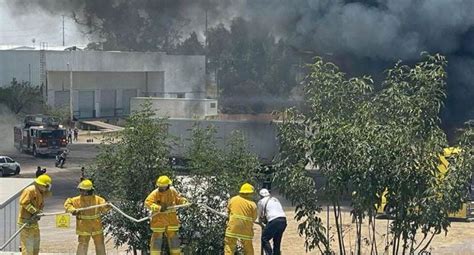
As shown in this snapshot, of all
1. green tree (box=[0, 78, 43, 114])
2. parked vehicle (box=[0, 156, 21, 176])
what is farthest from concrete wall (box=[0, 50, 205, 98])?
parked vehicle (box=[0, 156, 21, 176])

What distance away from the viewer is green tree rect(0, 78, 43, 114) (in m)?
77.6

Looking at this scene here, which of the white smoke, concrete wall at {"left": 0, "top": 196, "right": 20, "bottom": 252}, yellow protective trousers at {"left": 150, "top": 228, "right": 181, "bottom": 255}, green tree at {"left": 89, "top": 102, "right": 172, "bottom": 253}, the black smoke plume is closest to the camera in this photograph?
yellow protective trousers at {"left": 150, "top": 228, "right": 181, "bottom": 255}

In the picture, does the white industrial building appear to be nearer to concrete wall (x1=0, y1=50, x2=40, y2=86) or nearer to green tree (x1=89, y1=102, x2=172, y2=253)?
concrete wall (x1=0, y1=50, x2=40, y2=86)

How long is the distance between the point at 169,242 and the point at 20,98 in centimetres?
6492

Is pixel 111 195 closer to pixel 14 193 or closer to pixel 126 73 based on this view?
pixel 14 193

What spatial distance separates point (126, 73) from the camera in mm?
86125

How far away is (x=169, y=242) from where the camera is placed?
15.4 m

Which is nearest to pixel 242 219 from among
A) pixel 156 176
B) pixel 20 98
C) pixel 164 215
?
pixel 164 215

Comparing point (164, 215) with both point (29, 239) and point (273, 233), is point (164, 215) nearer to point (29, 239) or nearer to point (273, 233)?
point (273, 233)

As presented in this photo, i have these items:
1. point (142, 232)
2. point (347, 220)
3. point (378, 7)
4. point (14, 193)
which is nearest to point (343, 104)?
point (142, 232)

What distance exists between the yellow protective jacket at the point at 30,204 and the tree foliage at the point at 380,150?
4463 millimetres

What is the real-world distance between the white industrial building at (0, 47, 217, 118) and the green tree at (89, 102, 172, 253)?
58.0 meters

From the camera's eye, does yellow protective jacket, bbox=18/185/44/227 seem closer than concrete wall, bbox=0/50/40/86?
Yes

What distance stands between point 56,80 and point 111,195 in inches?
2635
